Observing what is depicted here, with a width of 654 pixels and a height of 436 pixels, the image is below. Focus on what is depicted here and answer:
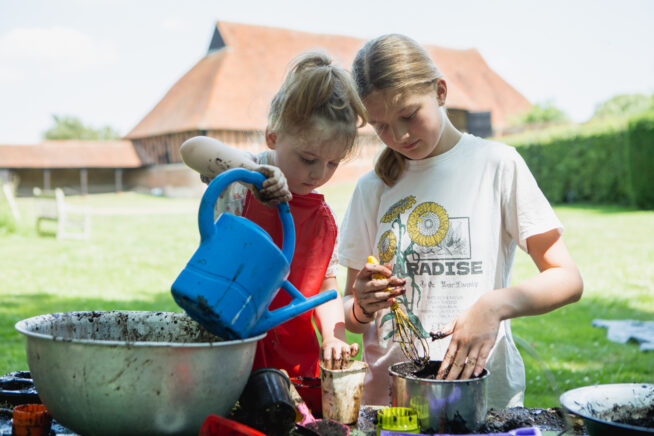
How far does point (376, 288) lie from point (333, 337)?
0.86 feet

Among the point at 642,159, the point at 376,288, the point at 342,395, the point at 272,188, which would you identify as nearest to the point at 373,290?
the point at 376,288

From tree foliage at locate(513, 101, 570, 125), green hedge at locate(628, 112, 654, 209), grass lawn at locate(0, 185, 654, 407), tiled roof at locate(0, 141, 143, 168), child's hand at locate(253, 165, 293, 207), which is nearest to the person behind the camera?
child's hand at locate(253, 165, 293, 207)

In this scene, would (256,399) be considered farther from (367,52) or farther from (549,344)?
(549,344)

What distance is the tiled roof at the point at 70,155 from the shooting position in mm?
29094

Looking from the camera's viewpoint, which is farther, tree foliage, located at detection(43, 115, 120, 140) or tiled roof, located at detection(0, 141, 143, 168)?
tree foliage, located at detection(43, 115, 120, 140)

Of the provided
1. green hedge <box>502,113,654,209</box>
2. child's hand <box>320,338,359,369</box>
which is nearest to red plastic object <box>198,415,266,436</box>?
child's hand <box>320,338,359,369</box>

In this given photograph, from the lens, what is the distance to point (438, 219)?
176cm

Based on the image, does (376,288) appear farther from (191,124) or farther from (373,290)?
(191,124)

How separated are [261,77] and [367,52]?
2807 centimetres

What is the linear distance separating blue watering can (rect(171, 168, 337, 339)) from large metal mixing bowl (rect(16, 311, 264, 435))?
0.05 meters

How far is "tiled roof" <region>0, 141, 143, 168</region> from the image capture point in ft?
95.5

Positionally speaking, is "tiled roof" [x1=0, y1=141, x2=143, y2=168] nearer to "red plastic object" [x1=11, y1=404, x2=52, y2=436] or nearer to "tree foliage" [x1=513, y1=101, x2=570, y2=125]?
"tree foliage" [x1=513, y1=101, x2=570, y2=125]

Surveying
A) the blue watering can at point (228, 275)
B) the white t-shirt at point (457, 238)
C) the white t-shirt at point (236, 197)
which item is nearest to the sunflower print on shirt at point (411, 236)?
the white t-shirt at point (457, 238)

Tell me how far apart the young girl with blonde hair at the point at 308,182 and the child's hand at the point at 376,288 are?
A: 118 mm
